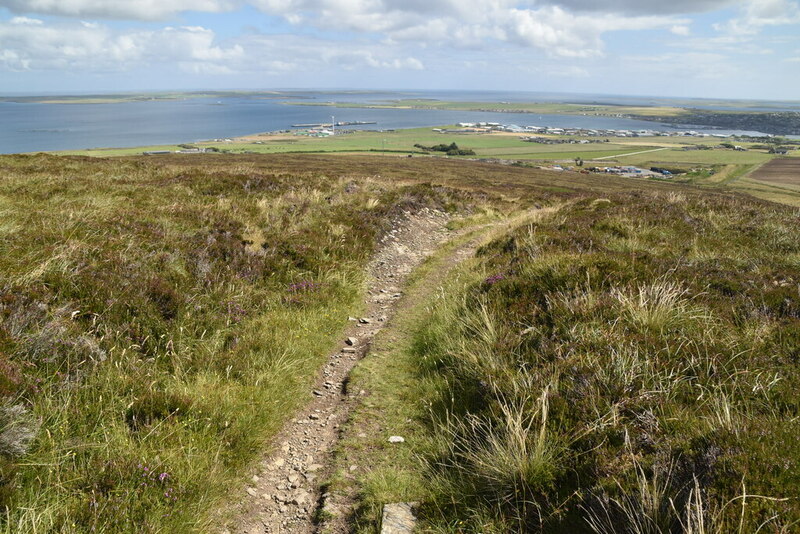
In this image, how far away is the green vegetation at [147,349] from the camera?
3.38 m

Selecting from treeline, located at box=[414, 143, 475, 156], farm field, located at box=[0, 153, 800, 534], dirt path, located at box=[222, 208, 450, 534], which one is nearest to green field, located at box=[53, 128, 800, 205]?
treeline, located at box=[414, 143, 475, 156]

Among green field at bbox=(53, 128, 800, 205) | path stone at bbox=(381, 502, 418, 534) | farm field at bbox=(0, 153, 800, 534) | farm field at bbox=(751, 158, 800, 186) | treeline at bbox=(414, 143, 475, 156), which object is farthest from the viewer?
treeline at bbox=(414, 143, 475, 156)

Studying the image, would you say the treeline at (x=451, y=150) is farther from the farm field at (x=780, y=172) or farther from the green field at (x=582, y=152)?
the farm field at (x=780, y=172)

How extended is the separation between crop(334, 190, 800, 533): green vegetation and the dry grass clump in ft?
0.06

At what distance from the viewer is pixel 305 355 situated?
6.52m

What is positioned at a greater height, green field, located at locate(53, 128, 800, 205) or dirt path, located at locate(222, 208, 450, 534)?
green field, located at locate(53, 128, 800, 205)

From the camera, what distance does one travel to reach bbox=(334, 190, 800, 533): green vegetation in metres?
2.95

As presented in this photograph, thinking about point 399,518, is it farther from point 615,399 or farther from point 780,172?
point 780,172

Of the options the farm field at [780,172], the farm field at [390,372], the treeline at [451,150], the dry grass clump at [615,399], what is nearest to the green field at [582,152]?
the farm field at [780,172]

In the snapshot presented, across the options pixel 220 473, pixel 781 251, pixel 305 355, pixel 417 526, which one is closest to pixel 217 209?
pixel 305 355

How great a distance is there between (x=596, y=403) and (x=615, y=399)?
0.19 meters

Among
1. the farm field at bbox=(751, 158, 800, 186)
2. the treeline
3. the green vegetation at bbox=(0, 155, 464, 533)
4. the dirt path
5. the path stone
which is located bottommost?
the dirt path

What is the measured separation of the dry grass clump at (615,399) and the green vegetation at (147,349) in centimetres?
204

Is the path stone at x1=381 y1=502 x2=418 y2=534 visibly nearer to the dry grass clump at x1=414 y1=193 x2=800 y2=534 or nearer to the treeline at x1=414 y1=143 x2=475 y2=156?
the dry grass clump at x1=414 y1=193 x2=800 y2=534
